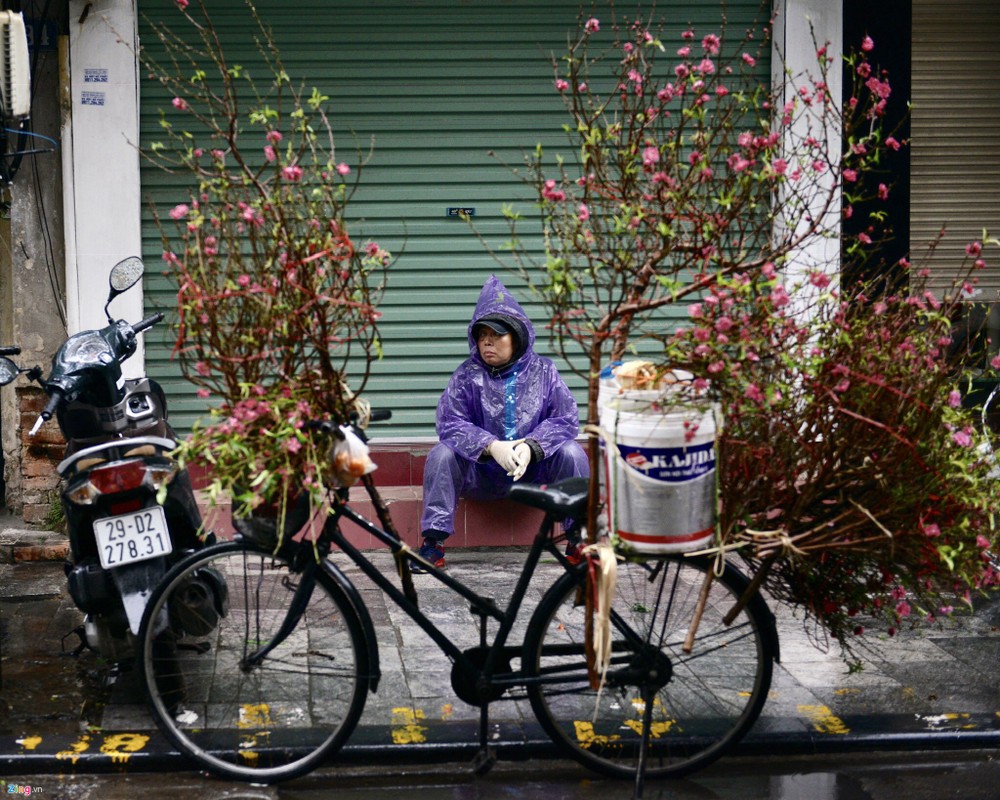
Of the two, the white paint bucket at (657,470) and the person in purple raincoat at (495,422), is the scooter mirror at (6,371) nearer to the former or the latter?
the white paint bucket at (657,470)

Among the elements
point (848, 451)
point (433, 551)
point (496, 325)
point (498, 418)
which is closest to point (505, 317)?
point (496, 325)

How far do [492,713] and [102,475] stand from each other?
175cm

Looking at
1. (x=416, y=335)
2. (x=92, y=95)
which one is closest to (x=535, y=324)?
(x=416, y=335)

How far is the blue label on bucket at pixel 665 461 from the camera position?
13.0ft

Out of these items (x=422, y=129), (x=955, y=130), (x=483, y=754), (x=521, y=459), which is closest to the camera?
(x=483, y=754)

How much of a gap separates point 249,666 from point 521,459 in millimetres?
2341

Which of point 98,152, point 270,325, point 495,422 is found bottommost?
point 495,422

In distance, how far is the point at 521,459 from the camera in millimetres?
6496

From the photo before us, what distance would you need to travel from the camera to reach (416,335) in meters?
8.11

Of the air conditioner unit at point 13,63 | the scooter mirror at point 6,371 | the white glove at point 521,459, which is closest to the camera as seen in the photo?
the scooter mirror at point 6,371

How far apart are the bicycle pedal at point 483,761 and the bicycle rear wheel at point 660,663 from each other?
23cm

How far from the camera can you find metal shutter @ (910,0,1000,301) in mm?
8344

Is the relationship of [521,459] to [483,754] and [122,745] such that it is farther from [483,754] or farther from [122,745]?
[122,745]

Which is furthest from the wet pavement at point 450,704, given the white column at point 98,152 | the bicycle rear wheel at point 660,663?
the white column at point 98,152
